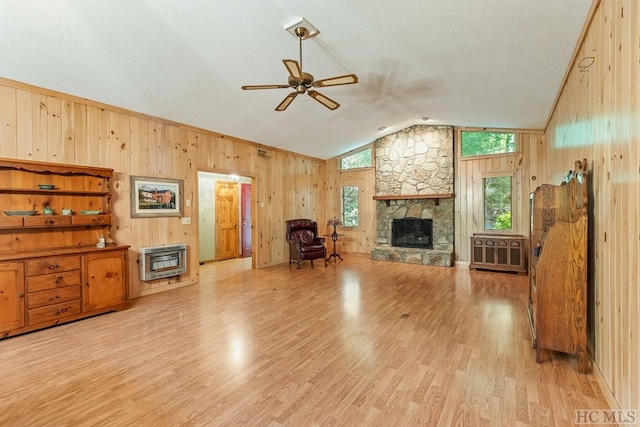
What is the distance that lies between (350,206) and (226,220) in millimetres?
3535

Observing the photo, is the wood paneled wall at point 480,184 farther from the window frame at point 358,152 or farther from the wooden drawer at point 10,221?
the wooden drawer at point 10,221

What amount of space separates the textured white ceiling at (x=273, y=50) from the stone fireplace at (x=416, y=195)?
2109 mm

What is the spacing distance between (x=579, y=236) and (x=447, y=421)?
5.72 feet

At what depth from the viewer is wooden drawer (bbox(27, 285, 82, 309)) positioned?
307 centimetres

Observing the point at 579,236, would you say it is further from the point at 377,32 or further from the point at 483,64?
the point at 377,32

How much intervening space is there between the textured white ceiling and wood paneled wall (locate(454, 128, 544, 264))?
53.0 inches

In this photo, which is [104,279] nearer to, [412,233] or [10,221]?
[10,221]

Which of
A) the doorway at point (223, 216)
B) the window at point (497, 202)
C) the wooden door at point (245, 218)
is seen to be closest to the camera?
the window at point (497, 202)

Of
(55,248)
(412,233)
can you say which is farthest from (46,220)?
(412,233)

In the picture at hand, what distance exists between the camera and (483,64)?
3447 mm

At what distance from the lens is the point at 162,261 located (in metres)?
Result: 4.57

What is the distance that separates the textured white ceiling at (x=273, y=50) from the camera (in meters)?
2.56

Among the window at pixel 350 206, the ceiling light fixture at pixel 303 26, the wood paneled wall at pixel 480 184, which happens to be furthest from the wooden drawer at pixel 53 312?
the wood paneled wall at pixel 480 184

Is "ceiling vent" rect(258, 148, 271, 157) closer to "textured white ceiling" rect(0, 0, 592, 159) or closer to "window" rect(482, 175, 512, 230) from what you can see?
"textured white ceiling" rect(0, 0, 592, 159)
